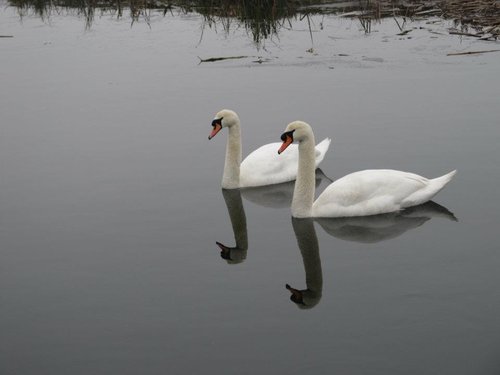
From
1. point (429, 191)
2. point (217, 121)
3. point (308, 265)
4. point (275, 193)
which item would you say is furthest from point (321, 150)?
point (308, 265)

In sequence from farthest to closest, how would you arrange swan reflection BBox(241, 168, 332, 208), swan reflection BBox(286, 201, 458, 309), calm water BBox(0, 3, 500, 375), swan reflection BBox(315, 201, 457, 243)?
swan reflection BBox(241, 168, 332, 208) < swan reflection BBox(315, 201, 457, 243) < swan reflection BBox(286, 201, 458, 309) < calm water BBox(0, 3, 500, 375)

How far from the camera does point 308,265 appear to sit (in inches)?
323

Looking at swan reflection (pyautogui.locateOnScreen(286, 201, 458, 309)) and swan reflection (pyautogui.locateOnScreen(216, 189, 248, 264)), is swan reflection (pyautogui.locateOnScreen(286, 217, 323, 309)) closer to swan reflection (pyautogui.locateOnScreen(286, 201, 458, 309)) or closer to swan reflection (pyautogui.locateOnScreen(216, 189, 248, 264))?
swan reflection (pyautogui.locateOnScreen(286, 201, 458, 309))

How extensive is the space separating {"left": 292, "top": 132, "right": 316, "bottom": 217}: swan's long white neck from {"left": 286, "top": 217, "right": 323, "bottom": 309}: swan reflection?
0.11 meters

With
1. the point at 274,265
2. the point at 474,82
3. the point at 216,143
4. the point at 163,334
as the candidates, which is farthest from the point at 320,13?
the point at 163,334

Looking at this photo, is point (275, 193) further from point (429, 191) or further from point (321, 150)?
point (429, 191)

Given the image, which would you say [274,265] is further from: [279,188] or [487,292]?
[279,188]

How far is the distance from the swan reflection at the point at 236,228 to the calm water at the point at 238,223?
3 centimetres

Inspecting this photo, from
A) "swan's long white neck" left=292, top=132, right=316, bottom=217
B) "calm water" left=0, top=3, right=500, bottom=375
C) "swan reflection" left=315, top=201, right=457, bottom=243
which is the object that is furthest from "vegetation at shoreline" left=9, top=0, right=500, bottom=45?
"swan's long white neck" left=292, top=132, right=316, bottom=217

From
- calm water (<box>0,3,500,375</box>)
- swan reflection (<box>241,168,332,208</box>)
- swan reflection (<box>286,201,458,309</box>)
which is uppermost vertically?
calm water (<box>0,3,500,375</box>)

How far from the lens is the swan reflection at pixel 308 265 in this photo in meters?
7.49

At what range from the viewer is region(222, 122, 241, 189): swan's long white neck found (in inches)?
416

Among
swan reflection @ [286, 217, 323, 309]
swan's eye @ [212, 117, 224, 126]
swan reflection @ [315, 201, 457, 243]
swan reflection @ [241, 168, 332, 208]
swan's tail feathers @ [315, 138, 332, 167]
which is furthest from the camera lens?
swan's tail feathers @ [315, 138, 332, 167]

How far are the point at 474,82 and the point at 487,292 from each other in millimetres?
6968
